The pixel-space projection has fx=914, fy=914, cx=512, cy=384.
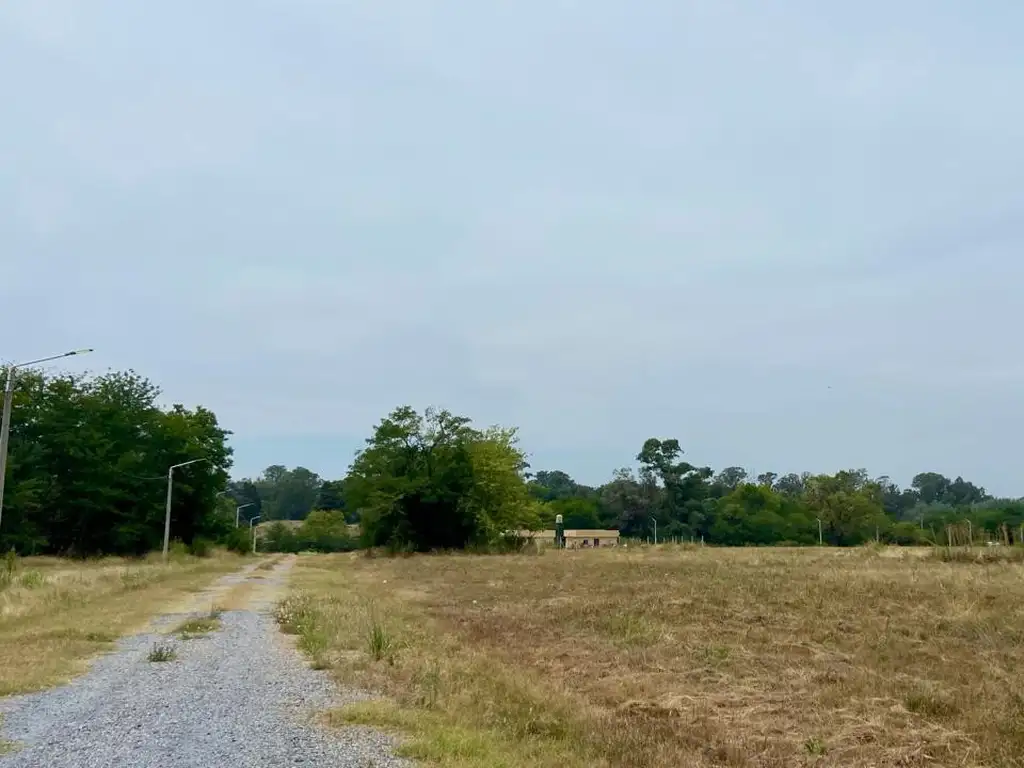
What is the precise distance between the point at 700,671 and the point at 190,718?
23.8 feet

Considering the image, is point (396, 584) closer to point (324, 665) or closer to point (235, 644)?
point (235, 644)

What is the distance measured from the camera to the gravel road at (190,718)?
8352mm

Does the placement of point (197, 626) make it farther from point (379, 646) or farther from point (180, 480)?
point (180, 480)

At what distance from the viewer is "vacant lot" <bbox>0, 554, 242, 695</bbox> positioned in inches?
554

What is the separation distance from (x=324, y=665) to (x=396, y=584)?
81.3 feet

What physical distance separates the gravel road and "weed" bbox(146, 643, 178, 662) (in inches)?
5.1

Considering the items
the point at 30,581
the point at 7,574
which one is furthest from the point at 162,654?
the point at 7,574

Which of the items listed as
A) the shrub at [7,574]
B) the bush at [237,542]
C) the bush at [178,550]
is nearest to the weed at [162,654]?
the shrub at [7,574]

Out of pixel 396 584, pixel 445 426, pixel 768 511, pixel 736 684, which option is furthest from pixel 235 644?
pixel 768 511

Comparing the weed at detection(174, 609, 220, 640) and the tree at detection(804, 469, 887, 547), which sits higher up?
the tree at detection(804, 469, 887, 547)

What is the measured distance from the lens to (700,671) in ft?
44.7

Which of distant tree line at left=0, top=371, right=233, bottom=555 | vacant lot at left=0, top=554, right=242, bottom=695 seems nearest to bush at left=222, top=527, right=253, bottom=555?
distant tree line at left=0, top=371, right=233, bottom=555

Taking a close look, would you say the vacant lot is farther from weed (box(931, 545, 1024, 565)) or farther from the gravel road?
weed (box(931, 545, 1024, 565))

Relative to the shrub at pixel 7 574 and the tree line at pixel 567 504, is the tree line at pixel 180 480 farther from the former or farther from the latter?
the shrub at pixel 7 574
